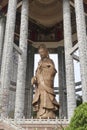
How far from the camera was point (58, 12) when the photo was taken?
2308 cm

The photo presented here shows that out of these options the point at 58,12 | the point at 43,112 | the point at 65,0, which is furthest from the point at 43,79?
the point at 58,12

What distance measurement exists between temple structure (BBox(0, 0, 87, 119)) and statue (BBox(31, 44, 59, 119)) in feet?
2.76

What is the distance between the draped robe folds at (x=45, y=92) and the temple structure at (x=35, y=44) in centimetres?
86

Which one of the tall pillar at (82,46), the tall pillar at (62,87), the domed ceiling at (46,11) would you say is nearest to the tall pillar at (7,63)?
the tall pillar at (82,46)

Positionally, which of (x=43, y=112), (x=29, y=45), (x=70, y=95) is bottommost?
(x=43, y=112)

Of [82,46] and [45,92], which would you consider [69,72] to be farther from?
[45,92]

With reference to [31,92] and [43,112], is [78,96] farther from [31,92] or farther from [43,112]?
[43,112]

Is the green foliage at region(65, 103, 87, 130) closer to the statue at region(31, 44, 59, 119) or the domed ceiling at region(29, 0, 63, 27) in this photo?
the statue at region(31, 44, 59, 119)

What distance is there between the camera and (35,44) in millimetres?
24984

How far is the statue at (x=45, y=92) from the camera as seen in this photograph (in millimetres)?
15547

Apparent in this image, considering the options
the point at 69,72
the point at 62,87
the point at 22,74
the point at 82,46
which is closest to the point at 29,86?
the point at 62,87

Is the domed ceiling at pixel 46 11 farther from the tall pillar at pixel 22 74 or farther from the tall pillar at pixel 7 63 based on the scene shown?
the tall pillar at pixel 7 63

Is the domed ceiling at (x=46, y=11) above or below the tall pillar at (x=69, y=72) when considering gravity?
above

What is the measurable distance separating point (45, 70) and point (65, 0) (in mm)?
5407
